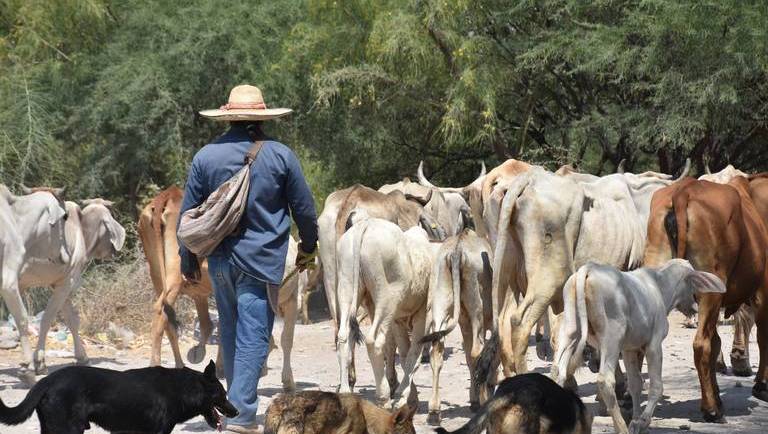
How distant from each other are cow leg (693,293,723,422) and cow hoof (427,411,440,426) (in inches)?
80.7

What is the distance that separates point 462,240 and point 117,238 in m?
6.03

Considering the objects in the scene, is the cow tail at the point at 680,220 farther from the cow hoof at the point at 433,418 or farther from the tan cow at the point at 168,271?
the tan cow at the point at 168,271

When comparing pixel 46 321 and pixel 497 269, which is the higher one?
pixel 497 269

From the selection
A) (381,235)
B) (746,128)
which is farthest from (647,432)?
(746,128)

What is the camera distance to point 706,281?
31.4 feet

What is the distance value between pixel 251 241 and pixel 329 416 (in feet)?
3.78

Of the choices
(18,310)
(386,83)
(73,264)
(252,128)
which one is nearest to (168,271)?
(18,310)

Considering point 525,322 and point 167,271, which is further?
point 167,271

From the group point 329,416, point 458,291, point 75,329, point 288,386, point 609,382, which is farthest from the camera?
point 75,329

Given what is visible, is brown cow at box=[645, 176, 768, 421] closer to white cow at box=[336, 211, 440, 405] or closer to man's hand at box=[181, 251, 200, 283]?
white cow at box=[336, 211, 440, 405]

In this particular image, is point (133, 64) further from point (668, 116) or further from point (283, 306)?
point (283, 306)

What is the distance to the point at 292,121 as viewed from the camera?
23.7 meters

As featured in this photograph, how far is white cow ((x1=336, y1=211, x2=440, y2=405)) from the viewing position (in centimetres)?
1092

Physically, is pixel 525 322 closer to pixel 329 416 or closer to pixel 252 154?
pixel 329 416
